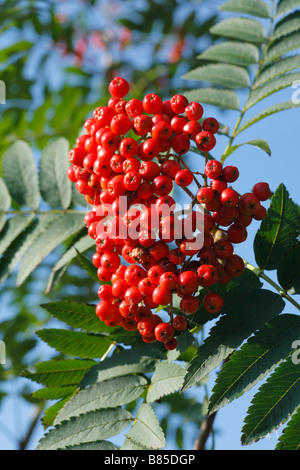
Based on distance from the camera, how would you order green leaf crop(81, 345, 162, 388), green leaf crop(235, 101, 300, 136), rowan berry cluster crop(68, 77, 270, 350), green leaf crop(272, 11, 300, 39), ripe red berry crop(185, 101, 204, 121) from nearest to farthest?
rowan berry cluster crop(68, 77, 270, 350)
ripe red berry crop(185, 101, 204, 121)
green leaf crop(81, 345, 162, 388)
green leaf crop(235, 101, 300, 136)
green leaf crop(272, 11, 300, 39)

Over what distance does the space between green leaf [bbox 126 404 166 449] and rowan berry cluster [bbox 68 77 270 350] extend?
0.23 meters

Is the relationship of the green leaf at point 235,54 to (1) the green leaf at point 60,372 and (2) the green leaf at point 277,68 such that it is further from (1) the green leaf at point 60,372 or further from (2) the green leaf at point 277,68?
(1) the green leaf at point 60,372

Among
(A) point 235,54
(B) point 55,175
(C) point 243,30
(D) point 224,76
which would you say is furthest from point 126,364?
(C) point 243,30

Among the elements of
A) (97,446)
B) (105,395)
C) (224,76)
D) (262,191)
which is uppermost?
(224,76)

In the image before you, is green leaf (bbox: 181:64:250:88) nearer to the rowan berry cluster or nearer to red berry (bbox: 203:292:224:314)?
the rowan berry cluster

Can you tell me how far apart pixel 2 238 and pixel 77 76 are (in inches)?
101

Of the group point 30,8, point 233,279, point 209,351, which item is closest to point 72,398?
point 209,351

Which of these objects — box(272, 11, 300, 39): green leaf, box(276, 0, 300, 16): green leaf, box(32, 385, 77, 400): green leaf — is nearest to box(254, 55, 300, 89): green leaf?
box(272, 11, 300, 39): green leaf

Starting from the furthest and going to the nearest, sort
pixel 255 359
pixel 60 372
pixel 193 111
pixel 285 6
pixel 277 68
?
1. pixel 285 6
2. pixel 277 68
3. pixel 60 372
4. pixel 193 111
5. pixel 255 359

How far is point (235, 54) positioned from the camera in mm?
2295

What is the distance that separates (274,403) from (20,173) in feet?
5.20

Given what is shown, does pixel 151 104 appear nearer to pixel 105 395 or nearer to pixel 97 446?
pixel 105 395

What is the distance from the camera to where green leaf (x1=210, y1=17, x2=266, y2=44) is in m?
2.30

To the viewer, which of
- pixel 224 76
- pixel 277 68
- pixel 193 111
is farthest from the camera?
pixel 224 76
